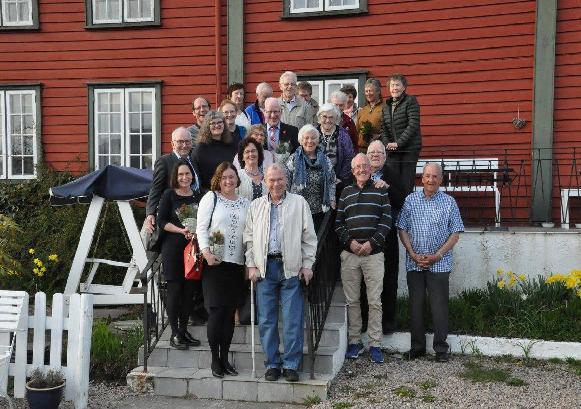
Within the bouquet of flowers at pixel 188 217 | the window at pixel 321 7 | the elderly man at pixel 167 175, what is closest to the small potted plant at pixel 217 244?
the bouquet of flowers at pixel 188 217

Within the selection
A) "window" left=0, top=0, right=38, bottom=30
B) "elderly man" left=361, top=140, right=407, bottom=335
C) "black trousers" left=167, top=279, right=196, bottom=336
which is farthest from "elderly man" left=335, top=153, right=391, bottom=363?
"window" left=0, top=0, right=38, bottom=30

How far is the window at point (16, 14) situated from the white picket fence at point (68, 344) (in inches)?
290

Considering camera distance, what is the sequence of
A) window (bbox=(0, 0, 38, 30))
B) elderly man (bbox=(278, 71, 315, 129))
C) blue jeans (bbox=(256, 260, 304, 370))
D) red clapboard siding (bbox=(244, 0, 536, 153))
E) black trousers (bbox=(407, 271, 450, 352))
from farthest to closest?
window (bbox=(0, 0, 38, 30))
red clapboard siding (bbox=(244, 0, 536, 153))
elderly man (bbox=(278, 71, 315, 129))
black trousers (bbox=(407, 271, 450, 352))
blue jeans (bbox=(256, 260, 304, 370))

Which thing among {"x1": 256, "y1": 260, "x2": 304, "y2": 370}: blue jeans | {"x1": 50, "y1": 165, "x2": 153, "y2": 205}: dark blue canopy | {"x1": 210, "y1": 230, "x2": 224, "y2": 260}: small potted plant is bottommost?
{"x1": 256, "y1": 260, "x2": 304, "y2": 370}: blue jeans

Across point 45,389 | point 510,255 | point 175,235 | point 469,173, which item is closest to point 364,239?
point 175,235

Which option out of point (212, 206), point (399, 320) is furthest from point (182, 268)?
point (399, 320)

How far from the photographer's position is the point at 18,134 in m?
10.9

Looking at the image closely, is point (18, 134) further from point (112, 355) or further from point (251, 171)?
point (251, 171)

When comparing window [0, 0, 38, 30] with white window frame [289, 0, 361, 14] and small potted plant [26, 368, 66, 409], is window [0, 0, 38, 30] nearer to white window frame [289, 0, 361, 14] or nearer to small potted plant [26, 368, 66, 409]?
white window frame [289, 0, 361, 14]

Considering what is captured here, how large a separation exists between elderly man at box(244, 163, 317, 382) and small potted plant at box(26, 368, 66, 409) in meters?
1.62

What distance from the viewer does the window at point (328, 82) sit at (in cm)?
952

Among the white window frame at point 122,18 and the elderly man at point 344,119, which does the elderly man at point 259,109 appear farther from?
the white window frame at point 122,18

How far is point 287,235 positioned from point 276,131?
1474mm

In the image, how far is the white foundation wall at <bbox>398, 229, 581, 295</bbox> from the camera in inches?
271
